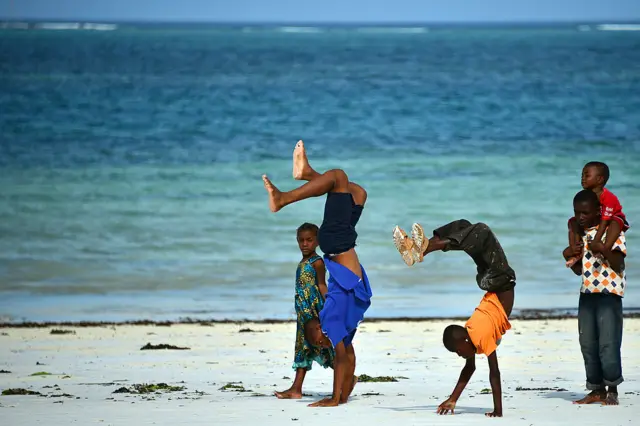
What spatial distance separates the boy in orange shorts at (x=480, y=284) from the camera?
22.9 ft

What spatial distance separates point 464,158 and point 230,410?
23.4 m

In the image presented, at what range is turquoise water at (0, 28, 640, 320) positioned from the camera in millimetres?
14414

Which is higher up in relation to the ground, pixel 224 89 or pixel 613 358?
pixel 224 89

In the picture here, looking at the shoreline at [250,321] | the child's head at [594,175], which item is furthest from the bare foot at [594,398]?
the shoreline at [250,321]

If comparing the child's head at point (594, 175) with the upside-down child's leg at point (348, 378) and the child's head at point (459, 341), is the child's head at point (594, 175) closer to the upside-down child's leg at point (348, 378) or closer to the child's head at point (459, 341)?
the child's head at point (459, 341)

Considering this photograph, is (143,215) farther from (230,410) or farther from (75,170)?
(230,410)

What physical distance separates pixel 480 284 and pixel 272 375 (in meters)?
2.34

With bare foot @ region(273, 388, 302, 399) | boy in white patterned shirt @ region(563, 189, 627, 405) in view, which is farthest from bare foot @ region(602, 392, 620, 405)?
bare foot @ region(273, 388, 302, 399)

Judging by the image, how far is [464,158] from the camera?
3045 centimetres

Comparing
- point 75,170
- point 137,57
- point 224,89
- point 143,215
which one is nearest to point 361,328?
point 143,215

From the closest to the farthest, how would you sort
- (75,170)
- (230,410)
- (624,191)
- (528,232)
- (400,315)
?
(230,410) → (400,315) → (528,232) → (624,191) → (75,170)

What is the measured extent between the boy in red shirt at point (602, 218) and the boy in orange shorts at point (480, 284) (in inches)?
22.9

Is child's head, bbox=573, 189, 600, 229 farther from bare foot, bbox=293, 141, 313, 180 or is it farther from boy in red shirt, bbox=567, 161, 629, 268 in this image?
bare foot, bbox=293, 141, 313, 180

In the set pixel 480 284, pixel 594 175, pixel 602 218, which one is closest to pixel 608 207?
pixel 602 218
